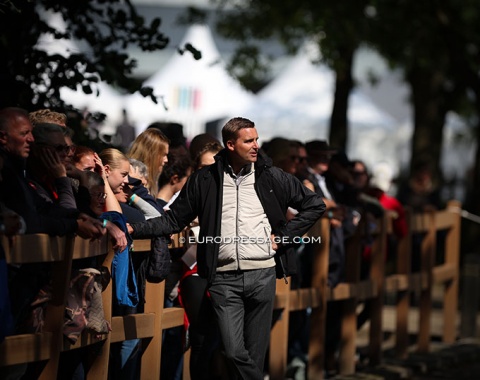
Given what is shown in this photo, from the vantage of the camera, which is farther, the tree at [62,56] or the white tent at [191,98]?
the white tent at [191,98]

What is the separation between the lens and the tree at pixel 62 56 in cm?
1014

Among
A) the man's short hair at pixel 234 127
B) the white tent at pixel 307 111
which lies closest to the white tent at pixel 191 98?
the white tent at pixel 307 111

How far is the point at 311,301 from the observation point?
34.0 ft

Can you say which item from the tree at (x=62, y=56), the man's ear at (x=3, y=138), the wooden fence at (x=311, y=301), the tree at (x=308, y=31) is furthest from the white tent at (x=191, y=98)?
the man's ear at (x=3, y=138)

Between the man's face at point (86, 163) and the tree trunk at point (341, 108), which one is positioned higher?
the tree trunk at point (341, 108)

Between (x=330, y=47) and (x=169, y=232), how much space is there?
34.1ft

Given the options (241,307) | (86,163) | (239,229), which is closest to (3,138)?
(86,163)

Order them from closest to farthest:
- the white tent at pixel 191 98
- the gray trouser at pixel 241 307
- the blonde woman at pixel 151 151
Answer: the gray trouser at pixel 241 307 → the blonde woman at pixel 151 151 → the white tent at pixel 191 98

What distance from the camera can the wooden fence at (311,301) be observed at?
6695mm

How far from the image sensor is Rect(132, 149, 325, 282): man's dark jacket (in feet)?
25.4

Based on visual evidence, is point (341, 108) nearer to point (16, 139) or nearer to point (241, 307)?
point (241, 307)

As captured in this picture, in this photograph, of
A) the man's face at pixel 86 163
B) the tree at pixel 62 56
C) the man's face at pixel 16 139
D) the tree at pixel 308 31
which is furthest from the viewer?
the tree at pixel 308 31

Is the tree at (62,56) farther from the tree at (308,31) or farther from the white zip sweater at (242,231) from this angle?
the tree at (308,31)

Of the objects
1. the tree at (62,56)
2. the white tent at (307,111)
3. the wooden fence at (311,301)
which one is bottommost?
the wooden fence at (311,301)
